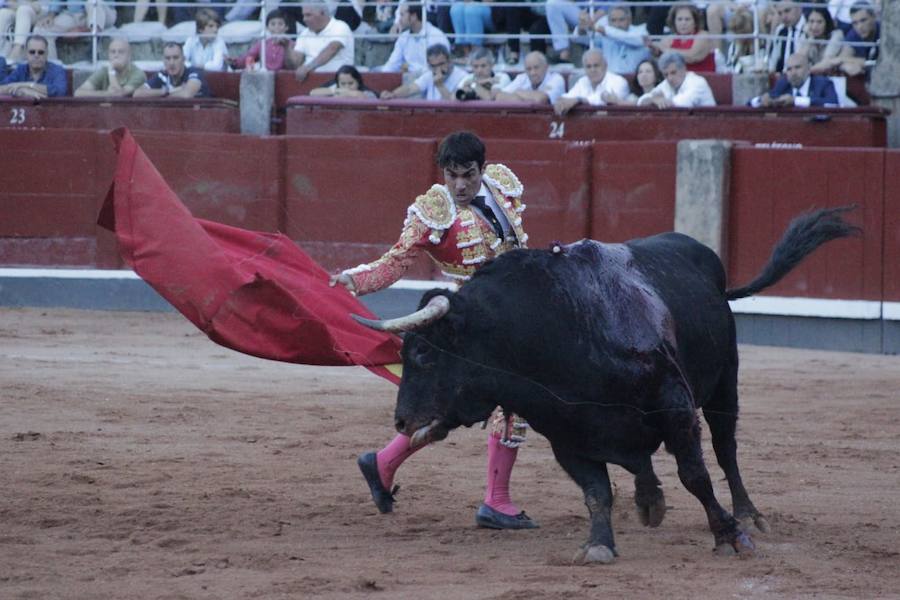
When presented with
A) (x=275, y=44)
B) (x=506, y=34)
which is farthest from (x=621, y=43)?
(x=275, y=44)

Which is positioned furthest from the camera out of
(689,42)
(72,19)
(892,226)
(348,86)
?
(72,19)

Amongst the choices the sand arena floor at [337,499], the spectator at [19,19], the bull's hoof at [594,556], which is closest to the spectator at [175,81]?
the spectator at [19,19]

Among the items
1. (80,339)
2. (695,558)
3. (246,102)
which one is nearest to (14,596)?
(695,558)

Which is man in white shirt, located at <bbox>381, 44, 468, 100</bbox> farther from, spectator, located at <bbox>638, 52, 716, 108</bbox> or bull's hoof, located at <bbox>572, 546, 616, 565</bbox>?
bull's hoof, located at <bbox>572, 546, 616, 565</bbox>

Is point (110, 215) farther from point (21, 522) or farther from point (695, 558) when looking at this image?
point (695, 558)

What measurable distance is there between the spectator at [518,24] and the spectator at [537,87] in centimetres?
81

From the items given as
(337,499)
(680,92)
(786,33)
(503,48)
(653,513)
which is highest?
(786,33)

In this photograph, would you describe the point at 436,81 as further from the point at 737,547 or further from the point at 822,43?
the point at 737,547

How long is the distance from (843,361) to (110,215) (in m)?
5.08

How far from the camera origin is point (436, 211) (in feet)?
14.4

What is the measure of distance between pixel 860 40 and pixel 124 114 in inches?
198

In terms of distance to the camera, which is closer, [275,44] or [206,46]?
[275,44]

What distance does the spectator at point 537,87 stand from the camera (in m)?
9.89

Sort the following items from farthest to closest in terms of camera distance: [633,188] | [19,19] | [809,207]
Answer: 1. [19,19]
2. [633,188]
3. [809,207]
